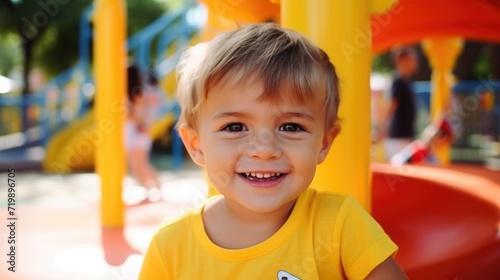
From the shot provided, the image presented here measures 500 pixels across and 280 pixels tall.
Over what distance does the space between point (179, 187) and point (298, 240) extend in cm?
388

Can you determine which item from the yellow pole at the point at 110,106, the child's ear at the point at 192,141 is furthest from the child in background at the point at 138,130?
the child's ear at the point at 192,141

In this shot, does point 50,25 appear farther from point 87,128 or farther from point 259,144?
point 259,144

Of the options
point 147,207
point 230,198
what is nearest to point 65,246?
point 147,207

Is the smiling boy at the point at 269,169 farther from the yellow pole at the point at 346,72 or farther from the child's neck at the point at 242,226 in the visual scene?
the yellow pole at the point at 346,72

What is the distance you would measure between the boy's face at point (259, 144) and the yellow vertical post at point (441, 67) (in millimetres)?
3834

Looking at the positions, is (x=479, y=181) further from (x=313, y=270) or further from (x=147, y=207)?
(x=313, y=270)

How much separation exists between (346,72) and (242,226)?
0.52m

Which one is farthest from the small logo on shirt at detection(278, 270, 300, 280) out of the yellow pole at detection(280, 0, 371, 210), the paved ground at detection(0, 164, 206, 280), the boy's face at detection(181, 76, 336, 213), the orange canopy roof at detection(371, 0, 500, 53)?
the orange canopy roof at detection(371, 0, 500, 53)

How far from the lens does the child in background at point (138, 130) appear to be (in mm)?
4402

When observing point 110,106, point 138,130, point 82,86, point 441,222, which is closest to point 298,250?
point 441,222

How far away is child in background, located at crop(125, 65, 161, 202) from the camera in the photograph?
173 inches

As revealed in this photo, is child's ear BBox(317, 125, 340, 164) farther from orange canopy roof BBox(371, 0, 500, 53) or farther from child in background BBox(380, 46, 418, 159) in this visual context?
child in background BBox(380, 46, 418, 159)

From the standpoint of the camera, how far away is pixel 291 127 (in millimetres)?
1125

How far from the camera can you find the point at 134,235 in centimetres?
238
